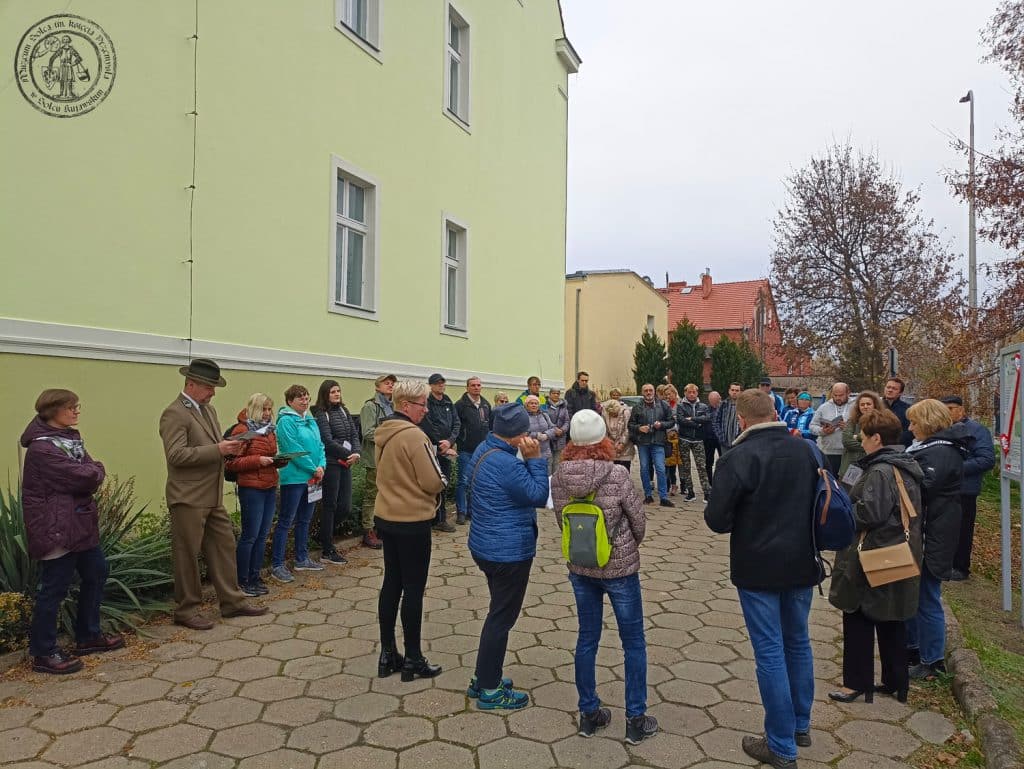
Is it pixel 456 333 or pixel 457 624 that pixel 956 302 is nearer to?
pixel 456 333

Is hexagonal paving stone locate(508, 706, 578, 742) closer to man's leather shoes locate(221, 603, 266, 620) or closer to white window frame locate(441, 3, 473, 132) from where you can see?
man's leather shoes locate(221, 603, 266, 620)

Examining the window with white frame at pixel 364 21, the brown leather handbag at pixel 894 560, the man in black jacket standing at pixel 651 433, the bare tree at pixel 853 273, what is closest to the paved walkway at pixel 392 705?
the brown leather handbag at pixel 894 560

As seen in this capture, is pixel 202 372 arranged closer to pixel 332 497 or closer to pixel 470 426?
pixel 332 497

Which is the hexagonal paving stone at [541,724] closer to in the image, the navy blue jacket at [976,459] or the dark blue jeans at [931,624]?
the dark blue jeans at [931,624]

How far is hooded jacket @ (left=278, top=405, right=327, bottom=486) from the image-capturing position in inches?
263

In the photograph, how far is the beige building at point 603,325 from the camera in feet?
100

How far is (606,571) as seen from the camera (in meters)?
3.76

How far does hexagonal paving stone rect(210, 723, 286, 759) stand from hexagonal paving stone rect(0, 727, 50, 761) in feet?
2.86

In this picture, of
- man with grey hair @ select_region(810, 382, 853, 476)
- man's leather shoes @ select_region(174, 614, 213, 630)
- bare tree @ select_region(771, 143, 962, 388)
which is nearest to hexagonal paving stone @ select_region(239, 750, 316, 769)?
man's leather shoes @ select_region(174, 614, 213, 630)

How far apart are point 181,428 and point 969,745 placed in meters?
5.36

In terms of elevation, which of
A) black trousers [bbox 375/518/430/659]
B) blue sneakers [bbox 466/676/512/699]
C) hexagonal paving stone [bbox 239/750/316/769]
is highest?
black trousers [bbox 375/518/430/659]

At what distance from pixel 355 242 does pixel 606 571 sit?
791 cm

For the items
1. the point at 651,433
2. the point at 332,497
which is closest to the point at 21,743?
the point at 332,497

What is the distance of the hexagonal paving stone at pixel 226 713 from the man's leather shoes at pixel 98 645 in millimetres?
1204
